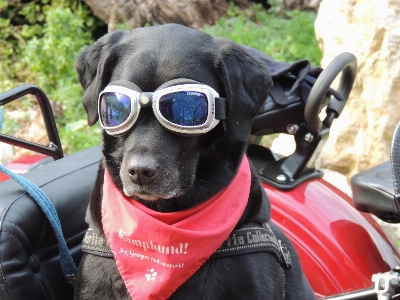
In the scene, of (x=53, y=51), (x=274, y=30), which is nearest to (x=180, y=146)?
(x=53, y=51)

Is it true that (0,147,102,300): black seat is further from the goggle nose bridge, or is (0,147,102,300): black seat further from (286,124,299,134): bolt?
(286,124,299,134): bolt

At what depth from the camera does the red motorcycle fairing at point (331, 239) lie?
2436 millimetres

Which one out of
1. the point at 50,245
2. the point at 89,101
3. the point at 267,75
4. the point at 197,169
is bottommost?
the point at 50,245

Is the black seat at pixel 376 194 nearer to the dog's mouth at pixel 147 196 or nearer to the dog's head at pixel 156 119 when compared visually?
the dog's head at pixel 156 119

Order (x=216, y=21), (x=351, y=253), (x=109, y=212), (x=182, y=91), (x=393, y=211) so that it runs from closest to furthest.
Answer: (x=182, y=91)
(x=109, y=212)
(x=393, y=211)
(x=351, y=253)
(x=216, y=21)

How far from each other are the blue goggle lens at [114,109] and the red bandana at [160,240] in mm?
272

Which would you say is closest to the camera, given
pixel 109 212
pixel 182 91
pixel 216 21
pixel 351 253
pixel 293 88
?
pixel 182 91

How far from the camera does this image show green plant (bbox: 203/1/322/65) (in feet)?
18.5

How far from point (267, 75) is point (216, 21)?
4764 mm

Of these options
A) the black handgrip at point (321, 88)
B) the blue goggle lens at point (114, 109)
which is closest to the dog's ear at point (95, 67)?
the blue goggle lens at point (114, 109)

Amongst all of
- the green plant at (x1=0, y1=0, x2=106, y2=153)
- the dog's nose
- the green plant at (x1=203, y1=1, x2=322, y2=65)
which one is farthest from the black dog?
the green plant at (x1=203, y1=1, x2=322, y2=65)

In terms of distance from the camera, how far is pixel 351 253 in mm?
2457

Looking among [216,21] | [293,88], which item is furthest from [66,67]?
[293,88]

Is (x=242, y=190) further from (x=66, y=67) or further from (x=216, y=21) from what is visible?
(x=216, y=21)
